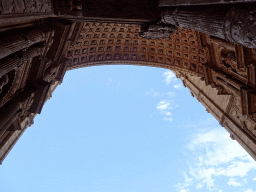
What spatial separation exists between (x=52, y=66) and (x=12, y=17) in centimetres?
665

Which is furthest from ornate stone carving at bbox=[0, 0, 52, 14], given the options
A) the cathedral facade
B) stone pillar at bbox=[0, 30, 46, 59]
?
stone pillar at bbox=[0, 30, 46, 59]

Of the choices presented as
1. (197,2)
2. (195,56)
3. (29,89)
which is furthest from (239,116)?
(29,89)

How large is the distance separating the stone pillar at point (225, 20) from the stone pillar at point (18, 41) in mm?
5231

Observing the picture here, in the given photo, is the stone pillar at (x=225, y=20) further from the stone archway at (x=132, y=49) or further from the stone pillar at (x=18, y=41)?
the stone archway at (x=132, y=49)

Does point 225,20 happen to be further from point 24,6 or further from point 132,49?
point 132,49

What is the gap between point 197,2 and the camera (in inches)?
203

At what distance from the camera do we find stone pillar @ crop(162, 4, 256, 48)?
158 inches

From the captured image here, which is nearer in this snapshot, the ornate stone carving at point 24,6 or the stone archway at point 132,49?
the ornate stone carving at point 24,6

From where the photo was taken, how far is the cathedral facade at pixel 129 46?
5.39 m

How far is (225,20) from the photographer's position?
15.9 feet

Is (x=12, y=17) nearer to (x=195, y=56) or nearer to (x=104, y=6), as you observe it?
(x=104, y=6)

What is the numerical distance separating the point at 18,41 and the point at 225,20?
6196 millimetres

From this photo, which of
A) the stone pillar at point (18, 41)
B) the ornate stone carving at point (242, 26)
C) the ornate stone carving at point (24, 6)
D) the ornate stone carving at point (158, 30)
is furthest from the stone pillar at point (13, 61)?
the ornate stone carving at point (242, 26)

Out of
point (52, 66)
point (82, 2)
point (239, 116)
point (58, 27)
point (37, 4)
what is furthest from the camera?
point (239, 116)
